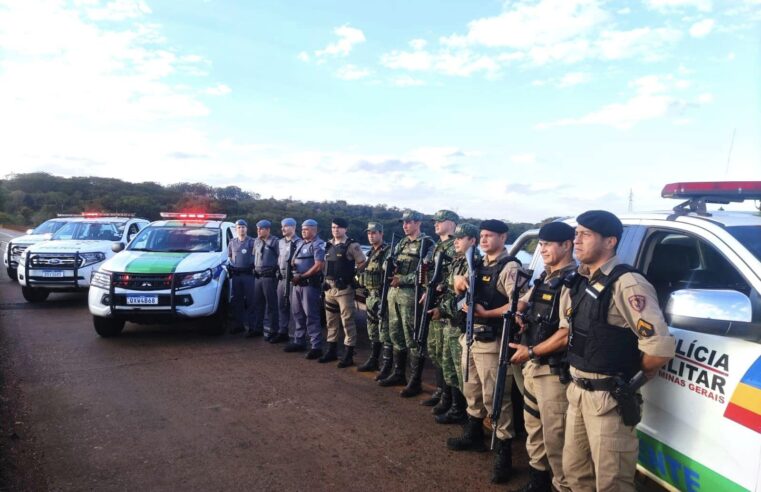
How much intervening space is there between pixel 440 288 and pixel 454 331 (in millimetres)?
507

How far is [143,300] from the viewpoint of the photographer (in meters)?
6.74

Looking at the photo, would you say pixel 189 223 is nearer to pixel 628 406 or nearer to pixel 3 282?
pixel 628 406

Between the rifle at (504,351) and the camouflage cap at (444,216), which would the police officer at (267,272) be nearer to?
the camouflage cap at (444,216)

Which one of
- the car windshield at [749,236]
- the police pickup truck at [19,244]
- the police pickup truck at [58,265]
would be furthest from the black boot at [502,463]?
the police pickup truck at [19,244]

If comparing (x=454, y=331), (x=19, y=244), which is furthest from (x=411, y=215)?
(x=19, y=244)

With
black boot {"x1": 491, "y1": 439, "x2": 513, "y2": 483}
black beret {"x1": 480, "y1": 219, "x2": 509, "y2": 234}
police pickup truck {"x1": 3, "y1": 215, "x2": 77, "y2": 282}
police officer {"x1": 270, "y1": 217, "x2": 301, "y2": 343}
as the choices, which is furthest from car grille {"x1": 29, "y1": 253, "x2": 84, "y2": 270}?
black boot {"x1": 491, "y1": 439, "x2": 513, "y2": 483}

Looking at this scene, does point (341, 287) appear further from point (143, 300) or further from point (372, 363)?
point (143, 300)

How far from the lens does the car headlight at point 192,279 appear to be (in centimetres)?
686

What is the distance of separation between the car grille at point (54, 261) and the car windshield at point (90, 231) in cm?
154

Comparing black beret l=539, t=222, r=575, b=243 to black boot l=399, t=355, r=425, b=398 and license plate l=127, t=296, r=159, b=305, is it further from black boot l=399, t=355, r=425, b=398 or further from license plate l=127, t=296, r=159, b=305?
license plate l=127, t=296, r=159, b=305

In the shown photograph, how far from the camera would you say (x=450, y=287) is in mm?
4297

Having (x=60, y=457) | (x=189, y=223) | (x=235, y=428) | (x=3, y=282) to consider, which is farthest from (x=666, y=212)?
(x=3, y=282)

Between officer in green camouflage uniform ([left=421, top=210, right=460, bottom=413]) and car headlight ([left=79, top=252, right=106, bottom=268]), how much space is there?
801 cm

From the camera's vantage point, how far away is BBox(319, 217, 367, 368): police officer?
618 centimetres
